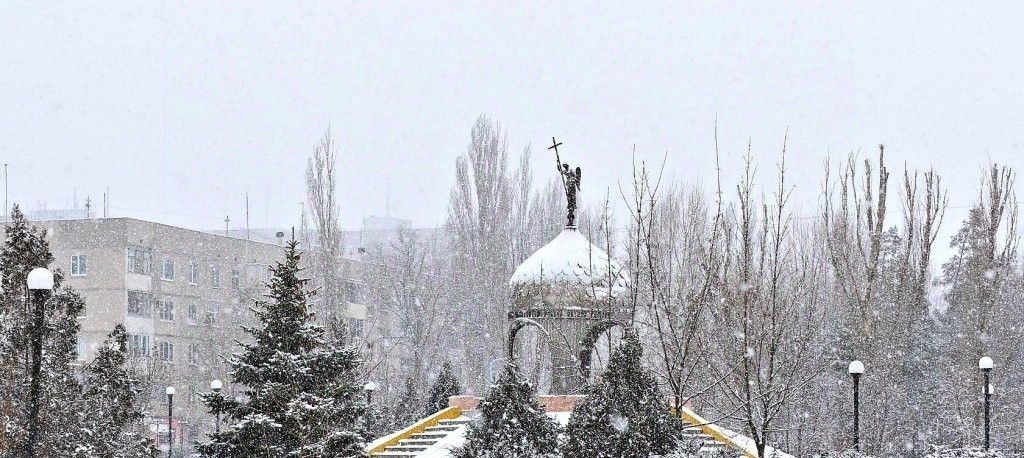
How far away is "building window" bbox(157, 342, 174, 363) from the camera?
42.6m

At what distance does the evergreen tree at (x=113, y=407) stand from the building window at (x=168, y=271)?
71.2 feet

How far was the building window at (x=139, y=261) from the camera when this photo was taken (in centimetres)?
4109

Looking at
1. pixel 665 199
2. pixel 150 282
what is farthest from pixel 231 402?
pixel 150 282

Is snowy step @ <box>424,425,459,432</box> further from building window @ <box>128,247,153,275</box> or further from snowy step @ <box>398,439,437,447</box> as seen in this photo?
building window @ <box>128,247,153,275</box>

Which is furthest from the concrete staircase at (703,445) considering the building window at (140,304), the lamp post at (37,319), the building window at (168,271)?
the building window at (168,271)

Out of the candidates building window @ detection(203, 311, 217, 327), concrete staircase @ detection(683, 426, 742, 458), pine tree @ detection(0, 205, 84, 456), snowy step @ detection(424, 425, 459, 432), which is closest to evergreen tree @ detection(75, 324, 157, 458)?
pine tree @ detection(0, 205, 84, 456)

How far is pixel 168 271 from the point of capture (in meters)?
43.5

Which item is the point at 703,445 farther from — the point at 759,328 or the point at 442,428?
the point at 442,428

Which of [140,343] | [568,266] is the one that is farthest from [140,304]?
[568,266]

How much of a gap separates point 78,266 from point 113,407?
22755mm

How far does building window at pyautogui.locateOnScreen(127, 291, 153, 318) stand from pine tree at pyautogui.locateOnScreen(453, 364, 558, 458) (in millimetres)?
30431

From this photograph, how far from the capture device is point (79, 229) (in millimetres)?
41125

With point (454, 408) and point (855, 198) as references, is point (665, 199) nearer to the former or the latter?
point (855, 198)

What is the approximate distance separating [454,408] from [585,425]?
26.8 feet
